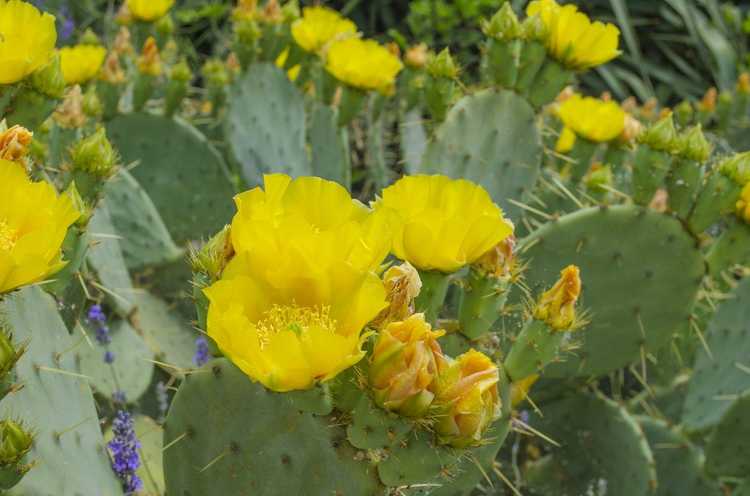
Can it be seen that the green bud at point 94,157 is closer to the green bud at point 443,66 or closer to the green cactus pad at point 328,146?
the green bud at point 443,66

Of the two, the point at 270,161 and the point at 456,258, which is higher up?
the point at 456,258

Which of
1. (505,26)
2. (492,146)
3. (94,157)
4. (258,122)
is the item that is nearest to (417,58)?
(258,122)

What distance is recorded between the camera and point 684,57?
19.1ft

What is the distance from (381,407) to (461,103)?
122cm

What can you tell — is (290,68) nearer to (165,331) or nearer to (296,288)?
(165,331)

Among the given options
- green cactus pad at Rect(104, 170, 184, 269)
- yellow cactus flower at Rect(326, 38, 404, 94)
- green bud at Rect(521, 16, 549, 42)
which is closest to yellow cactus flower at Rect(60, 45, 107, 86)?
green cactus pad at Rect(104, 170, 184, 269)

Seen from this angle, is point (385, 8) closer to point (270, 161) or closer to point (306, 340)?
point (270, 161)

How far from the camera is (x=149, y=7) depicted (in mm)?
2574

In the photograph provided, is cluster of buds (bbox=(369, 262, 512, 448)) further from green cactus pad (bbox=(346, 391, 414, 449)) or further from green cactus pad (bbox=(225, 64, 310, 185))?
green cactus pad (bbox=(225, 64, 310, 185))

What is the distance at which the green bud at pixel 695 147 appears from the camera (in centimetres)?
180

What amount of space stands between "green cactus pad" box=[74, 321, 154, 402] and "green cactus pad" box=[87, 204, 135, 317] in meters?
0.05

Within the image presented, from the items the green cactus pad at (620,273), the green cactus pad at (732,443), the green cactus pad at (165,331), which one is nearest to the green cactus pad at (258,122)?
the green cactus pad at (165,331)

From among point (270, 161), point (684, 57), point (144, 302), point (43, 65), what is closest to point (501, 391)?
point (43, 65)

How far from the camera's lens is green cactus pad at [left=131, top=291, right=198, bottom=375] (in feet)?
7.15
